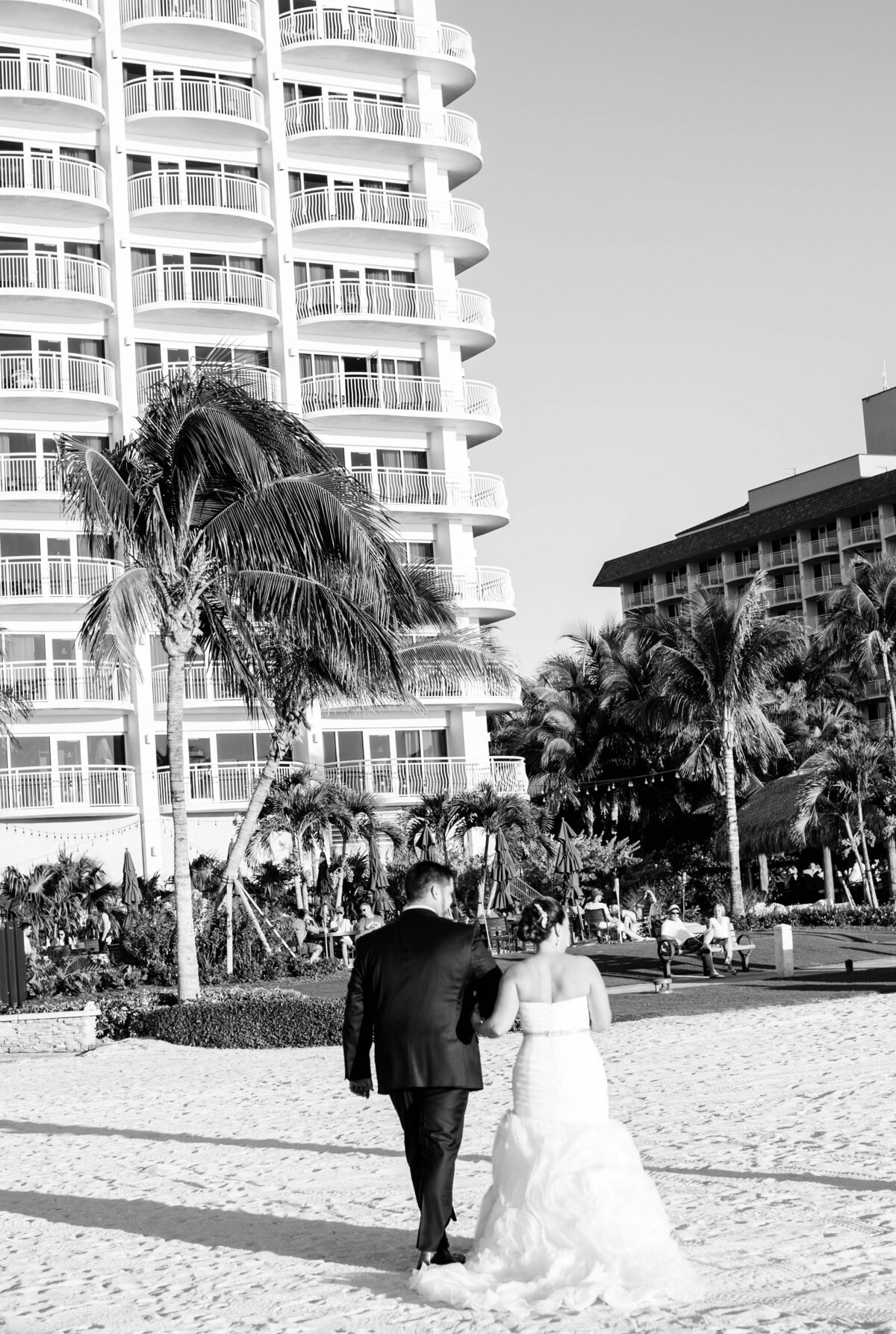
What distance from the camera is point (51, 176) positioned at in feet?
144

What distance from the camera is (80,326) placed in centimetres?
4444

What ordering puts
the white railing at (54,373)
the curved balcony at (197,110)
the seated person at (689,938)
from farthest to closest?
the curved balcony at (197,110)
the white railing at (54,373)
the seated person at (689,938)

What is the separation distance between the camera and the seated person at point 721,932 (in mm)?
23688

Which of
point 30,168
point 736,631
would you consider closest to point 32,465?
point 30,168

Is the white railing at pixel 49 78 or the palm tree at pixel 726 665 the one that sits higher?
the white railing at pixel 49 78

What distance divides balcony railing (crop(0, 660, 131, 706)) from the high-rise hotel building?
0.07 m

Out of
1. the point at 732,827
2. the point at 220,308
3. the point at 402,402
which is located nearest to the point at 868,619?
the point at 732,827

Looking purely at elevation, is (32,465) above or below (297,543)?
above

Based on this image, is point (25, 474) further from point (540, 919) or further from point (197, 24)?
point (540, 919)

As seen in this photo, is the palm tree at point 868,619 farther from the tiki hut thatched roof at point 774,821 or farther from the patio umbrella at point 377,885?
the patio umbrella at point 377,885

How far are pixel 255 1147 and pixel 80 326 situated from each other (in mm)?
36720

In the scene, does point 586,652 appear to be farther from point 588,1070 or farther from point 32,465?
point 588,1070

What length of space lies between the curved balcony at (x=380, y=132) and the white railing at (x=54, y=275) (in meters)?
7.06

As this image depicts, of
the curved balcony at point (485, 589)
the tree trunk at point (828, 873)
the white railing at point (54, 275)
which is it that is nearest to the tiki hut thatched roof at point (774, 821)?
the tree trunk at point (828, 873)
